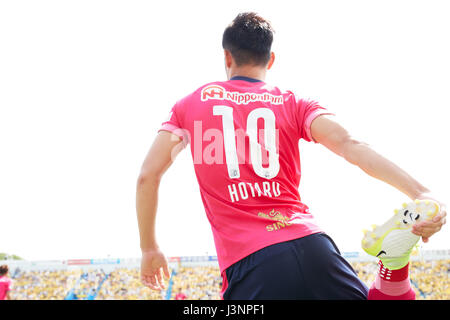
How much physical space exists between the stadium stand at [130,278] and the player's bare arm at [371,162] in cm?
1653

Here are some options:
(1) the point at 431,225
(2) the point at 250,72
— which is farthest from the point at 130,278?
(1) the point at 431,225

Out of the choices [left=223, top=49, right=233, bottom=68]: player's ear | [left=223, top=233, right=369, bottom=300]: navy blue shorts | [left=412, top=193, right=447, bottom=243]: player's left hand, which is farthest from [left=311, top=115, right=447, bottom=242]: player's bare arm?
[left=223, top=49, right=233, bottom=68]: player's ear

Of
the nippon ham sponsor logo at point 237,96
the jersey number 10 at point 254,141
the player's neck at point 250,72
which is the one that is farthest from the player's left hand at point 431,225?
the player's neck at point 250,72

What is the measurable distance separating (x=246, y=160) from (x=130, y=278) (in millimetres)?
18823

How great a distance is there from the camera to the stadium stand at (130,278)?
1803cm

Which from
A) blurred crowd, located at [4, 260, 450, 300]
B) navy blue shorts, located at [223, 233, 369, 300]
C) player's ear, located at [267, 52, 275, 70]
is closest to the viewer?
navy blue shorts, located at [223, 233, 369, 300]

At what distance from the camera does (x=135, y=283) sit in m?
19.0

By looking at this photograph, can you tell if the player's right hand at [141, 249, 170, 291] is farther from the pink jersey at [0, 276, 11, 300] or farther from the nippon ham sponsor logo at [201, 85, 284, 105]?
the pink jersey at [0, 276, 11, 300]

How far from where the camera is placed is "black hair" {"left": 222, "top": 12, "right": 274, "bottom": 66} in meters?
2.31

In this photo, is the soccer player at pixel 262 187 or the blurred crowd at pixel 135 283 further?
the blurred crowd at pixel 135 283

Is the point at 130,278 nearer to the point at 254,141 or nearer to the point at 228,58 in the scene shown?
the point at 228,58

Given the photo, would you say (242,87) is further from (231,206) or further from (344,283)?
(344,283)

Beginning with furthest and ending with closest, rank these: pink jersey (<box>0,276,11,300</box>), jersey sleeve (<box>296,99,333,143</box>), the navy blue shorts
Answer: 1. pink jersey (<box>0,276,11,300</box>)
2. jersey sleeve (<box>296,99,333,143</box>)
3. the navy blue shorts

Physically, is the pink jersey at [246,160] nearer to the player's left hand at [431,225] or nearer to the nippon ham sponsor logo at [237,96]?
the nippon ham sponsor logo at [237,96]
